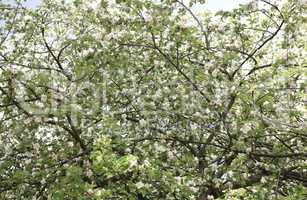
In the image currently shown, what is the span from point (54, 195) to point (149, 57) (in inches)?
129

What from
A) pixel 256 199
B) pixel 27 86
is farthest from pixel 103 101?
pixel 256 199

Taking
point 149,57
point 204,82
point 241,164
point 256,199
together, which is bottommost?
point 256,199

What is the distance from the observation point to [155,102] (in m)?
8.55

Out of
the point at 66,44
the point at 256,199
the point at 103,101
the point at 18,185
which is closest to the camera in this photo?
the point at 256,199

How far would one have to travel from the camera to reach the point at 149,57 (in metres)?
8.81

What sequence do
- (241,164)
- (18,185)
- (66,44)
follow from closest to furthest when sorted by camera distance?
1. (241,164)
2. (18,185)
3. (66,44)

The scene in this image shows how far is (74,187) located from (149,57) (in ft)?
9.88

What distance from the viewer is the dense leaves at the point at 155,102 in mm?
7141

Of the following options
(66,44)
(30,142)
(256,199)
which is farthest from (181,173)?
(66,44)

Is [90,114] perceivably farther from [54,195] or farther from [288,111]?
[288,111]

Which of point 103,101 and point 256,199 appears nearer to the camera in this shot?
point 256,199

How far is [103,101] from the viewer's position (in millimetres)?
8648

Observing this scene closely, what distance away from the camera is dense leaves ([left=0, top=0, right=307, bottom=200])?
714 cm

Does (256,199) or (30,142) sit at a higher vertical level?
(30,142)
